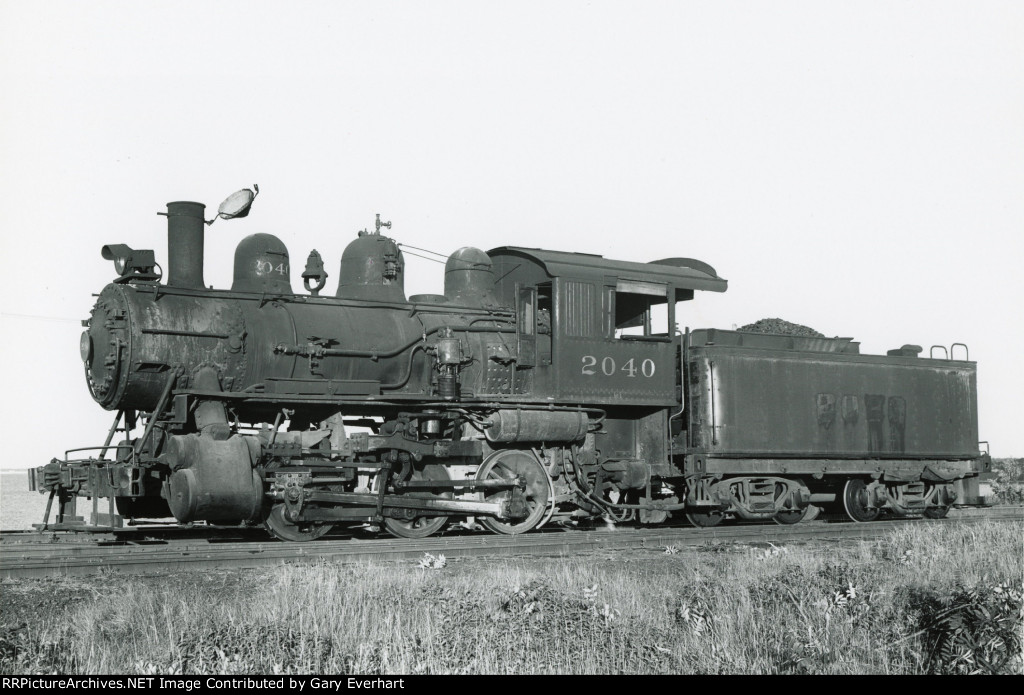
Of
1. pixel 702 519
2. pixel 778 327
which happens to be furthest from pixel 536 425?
pixel 778 327

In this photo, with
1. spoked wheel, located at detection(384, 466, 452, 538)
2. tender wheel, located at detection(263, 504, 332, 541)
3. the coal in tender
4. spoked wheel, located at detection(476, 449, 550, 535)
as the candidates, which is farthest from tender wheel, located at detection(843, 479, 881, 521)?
tender wheel, located at detection(263, 504, 332, 541)

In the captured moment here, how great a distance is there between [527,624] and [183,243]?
6524 millimetres

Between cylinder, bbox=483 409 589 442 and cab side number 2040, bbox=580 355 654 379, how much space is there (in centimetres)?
55

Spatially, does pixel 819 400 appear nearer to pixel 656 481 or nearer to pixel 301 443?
pixel 656 481

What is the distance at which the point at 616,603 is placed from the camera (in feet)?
23.0

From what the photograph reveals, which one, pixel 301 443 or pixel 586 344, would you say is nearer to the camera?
pixel 301 443

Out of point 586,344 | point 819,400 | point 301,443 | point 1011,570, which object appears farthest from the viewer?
point 819,400

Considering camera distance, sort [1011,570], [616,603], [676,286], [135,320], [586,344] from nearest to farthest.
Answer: [616,603] < [1011,570] < [135,320] < [586,344] < [676,286]

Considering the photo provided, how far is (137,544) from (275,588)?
379 cm

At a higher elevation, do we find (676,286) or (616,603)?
(676,286)

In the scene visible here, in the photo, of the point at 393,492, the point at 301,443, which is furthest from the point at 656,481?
the point at 301,443

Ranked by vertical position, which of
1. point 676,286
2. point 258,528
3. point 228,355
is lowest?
point 258,528

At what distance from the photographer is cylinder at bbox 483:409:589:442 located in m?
11.8

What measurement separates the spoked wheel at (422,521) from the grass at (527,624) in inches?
129
